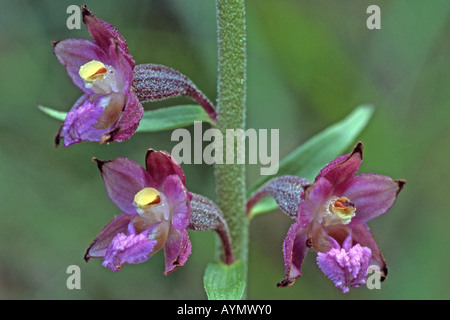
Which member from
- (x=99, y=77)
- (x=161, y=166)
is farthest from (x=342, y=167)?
(x=99, y=77)

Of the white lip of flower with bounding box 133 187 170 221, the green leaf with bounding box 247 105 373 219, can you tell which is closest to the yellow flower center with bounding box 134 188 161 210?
the white lip of flower with bounding box 133 187 170 221

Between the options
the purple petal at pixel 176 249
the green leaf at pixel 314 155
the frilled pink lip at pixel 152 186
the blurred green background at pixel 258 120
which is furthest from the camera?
the blurred green background at pixel 258 120

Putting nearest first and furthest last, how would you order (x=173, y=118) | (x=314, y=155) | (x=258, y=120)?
(x=173, y=118) < (x=314, y=155) < (x=258, y=120)

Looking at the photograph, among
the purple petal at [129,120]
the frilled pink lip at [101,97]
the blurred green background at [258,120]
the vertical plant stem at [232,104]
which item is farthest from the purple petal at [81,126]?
the blurred green background at [258,120]

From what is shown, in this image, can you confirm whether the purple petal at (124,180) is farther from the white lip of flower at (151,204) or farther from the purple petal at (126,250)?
the purple petal at (126,250)

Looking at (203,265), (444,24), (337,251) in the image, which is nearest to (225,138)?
(337,251)

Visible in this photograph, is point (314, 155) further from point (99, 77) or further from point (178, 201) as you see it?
point (99, 77)
